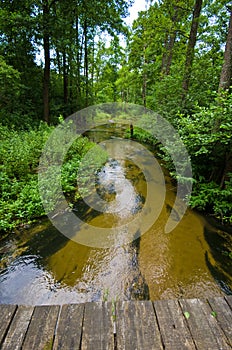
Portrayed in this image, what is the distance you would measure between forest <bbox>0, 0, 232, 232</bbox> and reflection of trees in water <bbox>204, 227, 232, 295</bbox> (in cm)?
54

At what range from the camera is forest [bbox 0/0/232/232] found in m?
4.22

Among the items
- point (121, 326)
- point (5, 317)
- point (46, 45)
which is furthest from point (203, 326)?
point (46, 45)

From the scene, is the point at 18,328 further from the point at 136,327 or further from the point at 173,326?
the point at 173,326

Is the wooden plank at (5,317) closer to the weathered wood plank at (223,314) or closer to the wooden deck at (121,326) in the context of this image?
the wooden deck at (121,326)

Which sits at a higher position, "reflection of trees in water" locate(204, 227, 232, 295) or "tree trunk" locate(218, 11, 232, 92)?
"tree trunk" locate(218, 11, 232, 92)

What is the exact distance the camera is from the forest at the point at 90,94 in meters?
4.22

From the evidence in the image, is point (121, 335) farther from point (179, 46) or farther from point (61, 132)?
point (179, 46)

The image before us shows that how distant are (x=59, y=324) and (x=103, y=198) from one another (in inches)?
144

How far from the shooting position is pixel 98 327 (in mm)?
1667

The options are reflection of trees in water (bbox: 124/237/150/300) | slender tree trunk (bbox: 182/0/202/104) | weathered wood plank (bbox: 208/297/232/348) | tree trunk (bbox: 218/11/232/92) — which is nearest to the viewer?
weathered wood plank (bbox: 208/297/232/348)

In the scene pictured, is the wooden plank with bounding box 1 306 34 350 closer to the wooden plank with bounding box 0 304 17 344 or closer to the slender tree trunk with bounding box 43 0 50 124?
the wooden plank with bounding box 0 304 17 344

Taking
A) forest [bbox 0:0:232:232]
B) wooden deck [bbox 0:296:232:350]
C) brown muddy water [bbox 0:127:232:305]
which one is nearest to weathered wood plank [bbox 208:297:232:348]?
wooden deck [bbox 0:296:232:350]

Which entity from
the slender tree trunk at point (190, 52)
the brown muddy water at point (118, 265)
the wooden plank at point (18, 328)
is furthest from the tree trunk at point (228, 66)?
the wooden plank at point (18, 328)

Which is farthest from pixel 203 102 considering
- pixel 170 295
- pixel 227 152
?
pixel 170 295
